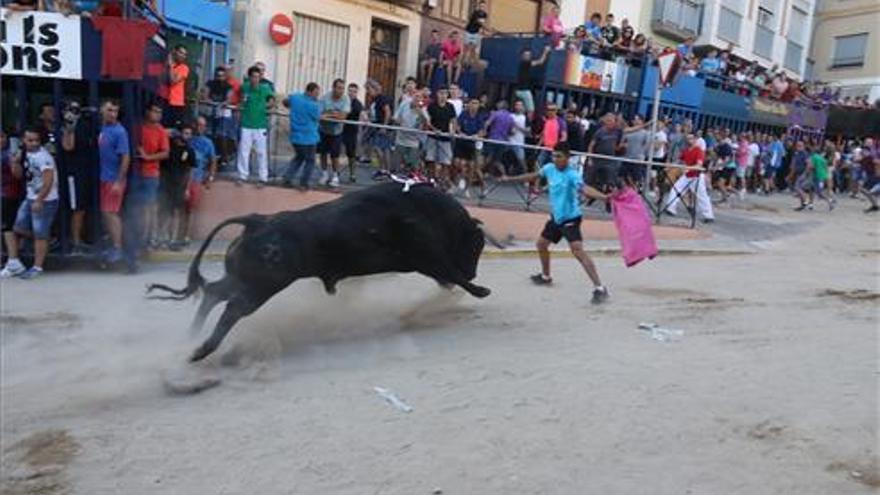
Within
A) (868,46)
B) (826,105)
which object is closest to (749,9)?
(826,105)

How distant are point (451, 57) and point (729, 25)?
17.9 m

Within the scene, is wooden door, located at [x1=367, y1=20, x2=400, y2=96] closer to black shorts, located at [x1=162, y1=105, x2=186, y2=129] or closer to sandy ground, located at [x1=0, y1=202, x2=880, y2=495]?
black shorts, located at [x1=162, y1=105, x2=186, y2=129]

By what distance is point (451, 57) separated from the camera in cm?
1834

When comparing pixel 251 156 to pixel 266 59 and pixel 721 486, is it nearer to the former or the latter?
pixel 266 59

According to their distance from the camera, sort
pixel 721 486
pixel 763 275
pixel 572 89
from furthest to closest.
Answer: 1. pixel 572 89
2. pixel 763 275
3. pixel 721 486

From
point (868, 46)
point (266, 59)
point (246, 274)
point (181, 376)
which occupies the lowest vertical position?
point (181, 376)

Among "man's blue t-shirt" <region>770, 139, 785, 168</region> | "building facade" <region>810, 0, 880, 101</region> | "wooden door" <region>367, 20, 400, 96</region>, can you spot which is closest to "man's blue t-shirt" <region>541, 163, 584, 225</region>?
"wooden door" <region>367, 20, 400, 96</region>

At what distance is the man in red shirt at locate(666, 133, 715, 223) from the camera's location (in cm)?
1435

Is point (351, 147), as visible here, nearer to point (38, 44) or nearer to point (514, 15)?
point (38, 44)

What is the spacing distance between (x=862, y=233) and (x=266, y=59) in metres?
11.3

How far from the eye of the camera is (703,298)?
29.9 ft

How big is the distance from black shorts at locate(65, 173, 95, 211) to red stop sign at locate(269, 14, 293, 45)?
25.1 feet

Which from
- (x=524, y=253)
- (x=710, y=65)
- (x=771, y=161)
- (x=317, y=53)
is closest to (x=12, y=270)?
(x=524, y=253)

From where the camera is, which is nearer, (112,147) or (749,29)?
(112,147)
